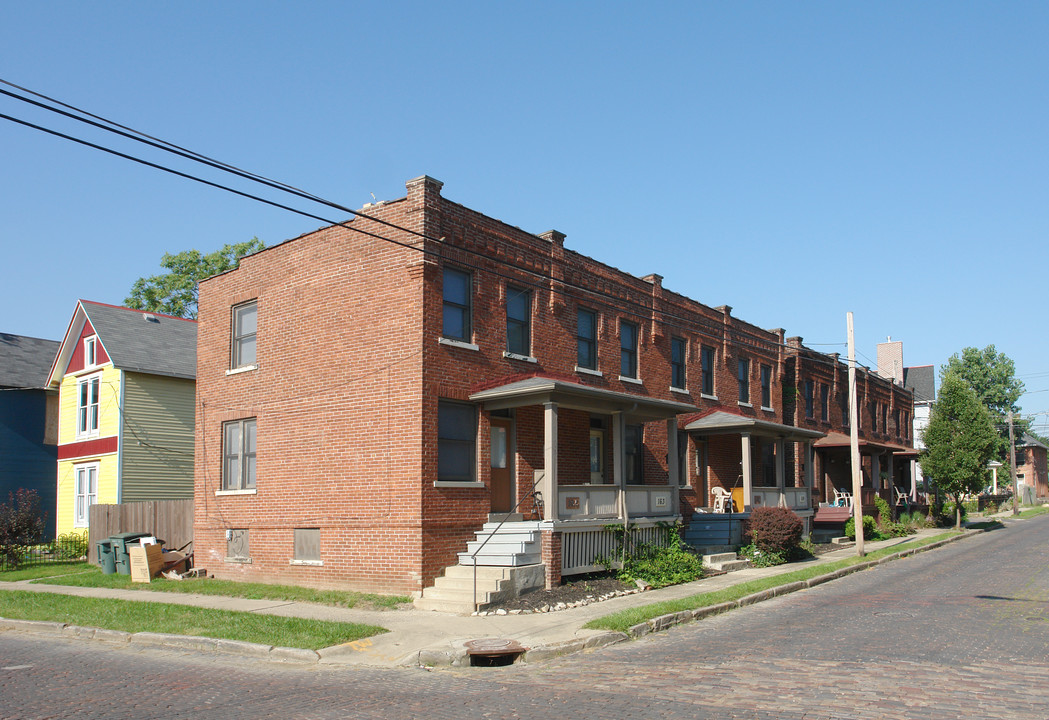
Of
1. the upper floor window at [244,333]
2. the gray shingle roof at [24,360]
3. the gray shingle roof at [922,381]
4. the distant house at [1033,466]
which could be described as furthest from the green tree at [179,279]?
the distant house at [1033,466]

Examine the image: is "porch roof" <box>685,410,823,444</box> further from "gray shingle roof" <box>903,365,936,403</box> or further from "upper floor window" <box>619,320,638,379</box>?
"gray shingle roof" <box>903,365,936,403</box>

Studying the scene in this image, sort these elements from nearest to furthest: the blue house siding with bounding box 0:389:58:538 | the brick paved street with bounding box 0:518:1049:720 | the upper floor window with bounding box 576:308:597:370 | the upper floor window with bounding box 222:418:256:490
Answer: the brick paved street with bounding box 0:518:1049:720
the upper floor window with bounding box 222:418:256:490
the upper floor window with bounding box 576:308:597:370
the blue house siding with bounding box 0:389:58:538

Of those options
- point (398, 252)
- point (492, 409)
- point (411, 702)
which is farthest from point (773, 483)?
point (411, 702)

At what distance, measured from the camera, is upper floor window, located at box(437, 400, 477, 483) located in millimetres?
17422

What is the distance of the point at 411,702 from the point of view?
9.15m

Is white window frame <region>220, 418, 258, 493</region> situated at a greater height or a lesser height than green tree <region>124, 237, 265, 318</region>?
lesser

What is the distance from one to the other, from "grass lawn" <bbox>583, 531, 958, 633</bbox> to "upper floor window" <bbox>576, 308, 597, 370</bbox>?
667 cm

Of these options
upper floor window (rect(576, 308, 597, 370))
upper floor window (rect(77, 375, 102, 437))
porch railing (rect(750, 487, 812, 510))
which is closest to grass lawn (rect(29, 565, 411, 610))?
upper floor window (rect(77, 375, 102, 437))

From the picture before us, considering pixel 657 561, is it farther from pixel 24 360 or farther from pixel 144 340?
pixel 24 360

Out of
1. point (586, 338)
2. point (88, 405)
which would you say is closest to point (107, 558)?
point (88, 405)

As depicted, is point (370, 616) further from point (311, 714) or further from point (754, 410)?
point (754, 410)

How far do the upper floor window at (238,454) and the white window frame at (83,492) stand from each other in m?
9.71

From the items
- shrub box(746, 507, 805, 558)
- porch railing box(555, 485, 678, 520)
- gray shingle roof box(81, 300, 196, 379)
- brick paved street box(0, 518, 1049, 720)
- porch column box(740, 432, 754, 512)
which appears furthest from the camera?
gray shingle roof box(81, 300, 196, 379)

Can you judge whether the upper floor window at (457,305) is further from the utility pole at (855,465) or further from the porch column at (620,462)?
the utility pole at (855,465)
